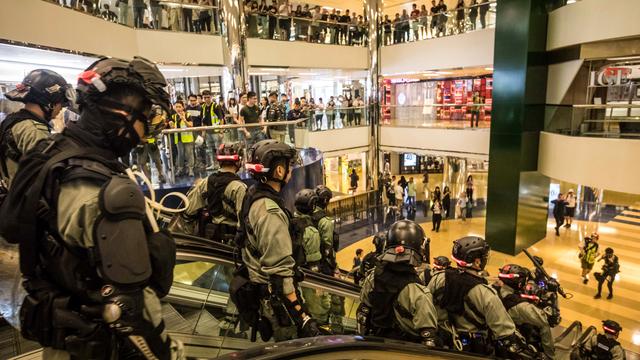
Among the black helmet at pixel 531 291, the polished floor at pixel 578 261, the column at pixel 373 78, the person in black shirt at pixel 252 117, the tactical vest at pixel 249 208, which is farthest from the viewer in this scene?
the column at pixel 373 78

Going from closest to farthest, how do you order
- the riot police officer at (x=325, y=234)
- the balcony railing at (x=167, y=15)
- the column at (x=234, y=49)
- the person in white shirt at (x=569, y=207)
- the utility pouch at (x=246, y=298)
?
the utility pouch at (x=246, y=298) < the riot police officer at (x=325, y=234) < the balcony railing at (x=167, y=15) < the column at (x=234, y=49) < the person in white shirt at (x=569, y=207)

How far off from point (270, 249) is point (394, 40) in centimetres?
1706

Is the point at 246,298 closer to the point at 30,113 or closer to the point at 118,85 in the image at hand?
the point at 118,85

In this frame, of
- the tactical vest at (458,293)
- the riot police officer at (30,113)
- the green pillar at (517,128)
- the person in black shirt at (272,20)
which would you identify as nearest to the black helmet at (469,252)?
the tactical vest at (458,293)

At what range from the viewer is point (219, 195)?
3.97 meters

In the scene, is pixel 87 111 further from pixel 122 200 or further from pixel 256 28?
pixel 256 28

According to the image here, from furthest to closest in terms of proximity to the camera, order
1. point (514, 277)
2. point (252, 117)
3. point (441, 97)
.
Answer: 1. point (441, 97)
2. point (252, 117)
3. point (514, 277)

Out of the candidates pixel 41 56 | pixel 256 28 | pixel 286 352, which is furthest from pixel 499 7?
pixel 286 352

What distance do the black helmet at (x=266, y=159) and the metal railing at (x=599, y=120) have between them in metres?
9.52

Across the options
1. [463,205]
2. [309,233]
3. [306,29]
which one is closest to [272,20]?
[306,29]

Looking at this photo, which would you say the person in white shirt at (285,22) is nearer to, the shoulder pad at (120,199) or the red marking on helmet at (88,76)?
the red marking on helmet at (88,76)

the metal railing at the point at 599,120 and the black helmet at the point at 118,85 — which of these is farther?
the metal railing at the point at 599,120

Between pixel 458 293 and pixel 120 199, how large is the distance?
9.84 ft

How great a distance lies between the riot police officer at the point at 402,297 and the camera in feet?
9.33
